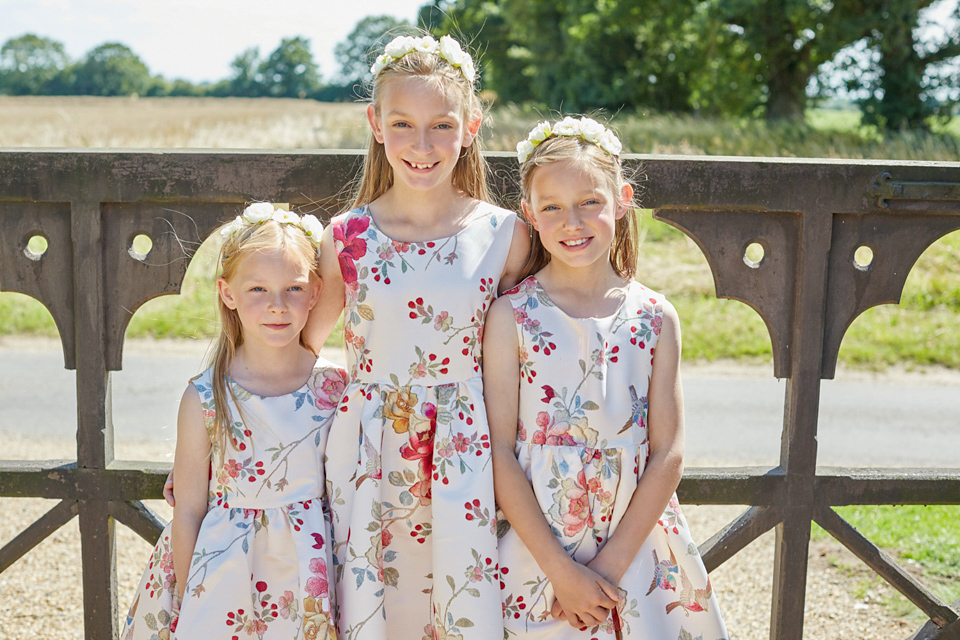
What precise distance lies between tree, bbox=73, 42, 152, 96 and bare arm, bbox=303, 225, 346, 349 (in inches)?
1996

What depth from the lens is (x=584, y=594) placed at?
2.01 m

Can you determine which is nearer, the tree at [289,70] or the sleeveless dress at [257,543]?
the sleeveless dress at [257,543]

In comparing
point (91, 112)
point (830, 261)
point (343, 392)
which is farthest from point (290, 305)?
point (91, 112)

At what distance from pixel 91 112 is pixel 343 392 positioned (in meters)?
23.8

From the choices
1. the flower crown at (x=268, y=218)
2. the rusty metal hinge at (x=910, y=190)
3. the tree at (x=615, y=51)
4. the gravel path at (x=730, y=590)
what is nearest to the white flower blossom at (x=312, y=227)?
the flower crown at (x=268, y=218)

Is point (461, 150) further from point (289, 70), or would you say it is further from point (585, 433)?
A: point (289, 70)

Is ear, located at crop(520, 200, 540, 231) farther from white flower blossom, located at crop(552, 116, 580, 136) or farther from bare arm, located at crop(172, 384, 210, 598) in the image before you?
bare arm, located at crop(172, 384, 210, 598)

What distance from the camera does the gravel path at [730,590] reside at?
352 cm

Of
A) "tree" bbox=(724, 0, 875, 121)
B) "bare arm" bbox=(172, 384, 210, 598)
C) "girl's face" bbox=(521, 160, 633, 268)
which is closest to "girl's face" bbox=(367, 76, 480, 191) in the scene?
"girl's face" bbox=(521, 160, 633, 268)

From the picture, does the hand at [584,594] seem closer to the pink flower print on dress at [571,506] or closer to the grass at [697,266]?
the pink flower print on dress at [571,506]

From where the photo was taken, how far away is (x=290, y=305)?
2105 millimetres

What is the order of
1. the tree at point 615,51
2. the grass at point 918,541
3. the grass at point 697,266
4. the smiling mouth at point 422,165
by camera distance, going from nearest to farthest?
the smiling mouth at point 422,165 < the grass at point 918,541 < the grass at point 697,266 < the tree at point 615,51

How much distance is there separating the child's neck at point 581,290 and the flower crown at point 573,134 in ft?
0.96

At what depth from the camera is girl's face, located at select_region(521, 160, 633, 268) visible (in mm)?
2096
